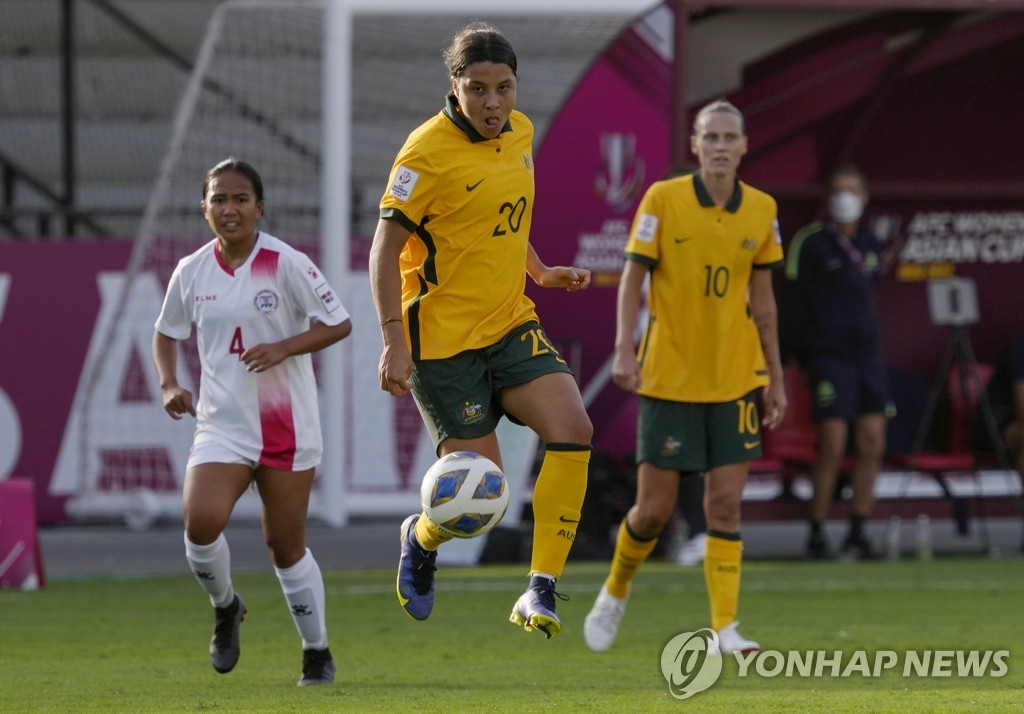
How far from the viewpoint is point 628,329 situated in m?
7.64

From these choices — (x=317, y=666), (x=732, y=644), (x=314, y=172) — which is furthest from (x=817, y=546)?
(x=317, y=666)

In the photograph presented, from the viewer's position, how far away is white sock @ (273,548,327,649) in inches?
272

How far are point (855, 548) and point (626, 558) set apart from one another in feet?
15.4

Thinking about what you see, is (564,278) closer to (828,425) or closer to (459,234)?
(459,234)

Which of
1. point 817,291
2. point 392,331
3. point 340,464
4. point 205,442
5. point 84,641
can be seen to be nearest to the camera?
point 392,331

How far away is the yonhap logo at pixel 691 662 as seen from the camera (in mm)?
6543

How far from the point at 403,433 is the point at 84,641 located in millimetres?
4311

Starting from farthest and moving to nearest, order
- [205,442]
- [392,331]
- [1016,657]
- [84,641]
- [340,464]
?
[340,464], [84,641], [1016,657], [205,442], [392,331]

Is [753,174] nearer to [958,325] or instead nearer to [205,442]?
[958,325]

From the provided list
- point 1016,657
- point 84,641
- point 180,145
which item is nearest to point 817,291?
point 180,145

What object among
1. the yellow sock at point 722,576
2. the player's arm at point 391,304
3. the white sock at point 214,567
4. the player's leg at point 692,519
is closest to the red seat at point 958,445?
the player's leg at point 692,519

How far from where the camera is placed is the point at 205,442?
22.2ft

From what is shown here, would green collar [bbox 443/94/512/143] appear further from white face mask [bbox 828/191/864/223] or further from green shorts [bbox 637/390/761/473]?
white face mask [bbox 828/191/864/223]

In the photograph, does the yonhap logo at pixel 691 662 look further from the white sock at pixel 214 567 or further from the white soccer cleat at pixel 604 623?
the white sock at pixel 214 567
